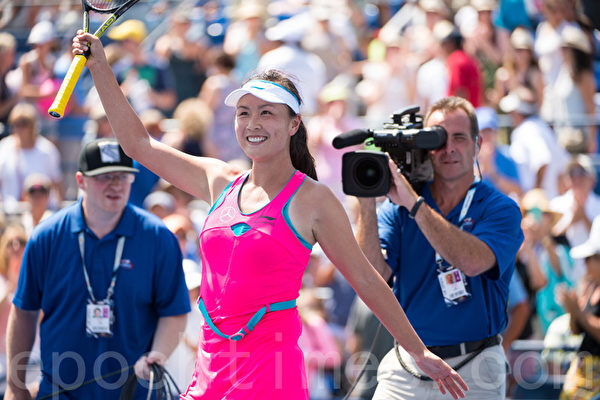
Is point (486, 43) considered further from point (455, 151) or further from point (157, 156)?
point (157, 156)

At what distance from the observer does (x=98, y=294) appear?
471 centimetres

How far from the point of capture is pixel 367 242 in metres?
4.26

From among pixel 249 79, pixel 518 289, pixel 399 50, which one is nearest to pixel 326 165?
pixel 399 50

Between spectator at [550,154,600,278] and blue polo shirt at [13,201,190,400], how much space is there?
166 inches

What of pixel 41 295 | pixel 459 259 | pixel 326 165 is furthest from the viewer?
pixel 326 165

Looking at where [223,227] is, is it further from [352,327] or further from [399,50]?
[399,50]

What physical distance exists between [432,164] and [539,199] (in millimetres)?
3979

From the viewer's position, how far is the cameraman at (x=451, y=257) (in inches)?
162

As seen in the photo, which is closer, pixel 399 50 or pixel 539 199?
pixel 539 199

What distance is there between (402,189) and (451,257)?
1.23 ft

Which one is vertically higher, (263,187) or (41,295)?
(263,187)

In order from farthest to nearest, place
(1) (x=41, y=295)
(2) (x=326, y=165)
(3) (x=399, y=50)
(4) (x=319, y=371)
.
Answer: (3) (x=399, y=50) < (2) (x=326, y=165) < (4) (x=319, y=371) < (1) (x=41, y=295)

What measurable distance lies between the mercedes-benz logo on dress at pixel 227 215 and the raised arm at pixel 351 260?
29 cm

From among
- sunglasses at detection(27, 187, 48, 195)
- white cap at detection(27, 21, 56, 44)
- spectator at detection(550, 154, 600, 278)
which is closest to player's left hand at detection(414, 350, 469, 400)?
spectator at detection(550, 154, 600, 278)
